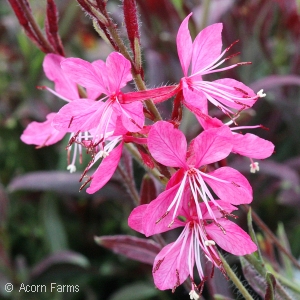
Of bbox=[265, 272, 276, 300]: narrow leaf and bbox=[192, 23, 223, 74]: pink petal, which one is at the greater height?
bbox=[192, 23, 223, 74]: pink petal

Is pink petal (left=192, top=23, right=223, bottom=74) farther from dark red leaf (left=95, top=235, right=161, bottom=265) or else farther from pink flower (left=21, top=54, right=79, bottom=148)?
dark red leaf (left=95, top=235, right=161, bottom=265)

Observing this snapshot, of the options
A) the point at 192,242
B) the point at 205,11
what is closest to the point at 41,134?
the point at 192,242

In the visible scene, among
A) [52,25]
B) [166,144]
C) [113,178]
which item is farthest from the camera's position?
[113,178]

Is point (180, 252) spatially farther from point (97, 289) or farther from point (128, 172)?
point (97, 289)

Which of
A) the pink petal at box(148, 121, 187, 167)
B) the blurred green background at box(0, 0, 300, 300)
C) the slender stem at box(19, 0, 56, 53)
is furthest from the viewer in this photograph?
the blurred green background at box(0, 0, 300, 300)

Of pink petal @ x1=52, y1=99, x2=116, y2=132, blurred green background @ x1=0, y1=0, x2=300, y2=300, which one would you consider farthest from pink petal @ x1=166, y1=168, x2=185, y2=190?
blurred green background @ x1=0, y1=0, x2=300, y2=300

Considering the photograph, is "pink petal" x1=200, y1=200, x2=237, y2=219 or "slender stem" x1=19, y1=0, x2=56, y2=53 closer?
"pink petal" x1=200, y1=200, x2=237, y2=219

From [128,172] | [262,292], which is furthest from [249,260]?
[128,172]

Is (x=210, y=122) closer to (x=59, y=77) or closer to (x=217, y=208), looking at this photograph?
(x=217, y=208)
